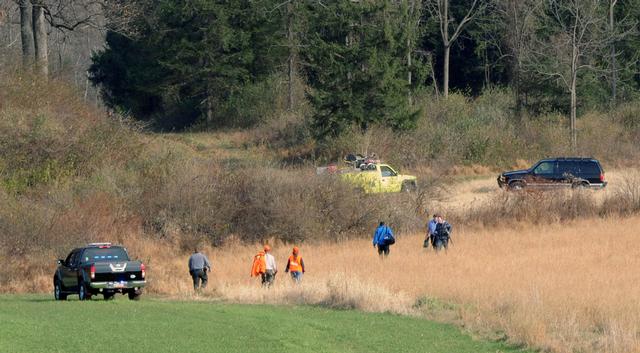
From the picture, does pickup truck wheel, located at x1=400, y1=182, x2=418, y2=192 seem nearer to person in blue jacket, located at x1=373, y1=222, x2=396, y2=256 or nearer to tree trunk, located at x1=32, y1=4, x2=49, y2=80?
person in blue jacket, located at x1=373, y1=222, x2=396, y2=256

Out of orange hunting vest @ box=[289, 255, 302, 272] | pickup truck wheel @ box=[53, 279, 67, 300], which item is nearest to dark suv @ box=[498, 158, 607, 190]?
orange hunting vest @ box=[289, 255, 302, 272]

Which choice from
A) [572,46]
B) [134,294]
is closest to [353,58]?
[572,46]

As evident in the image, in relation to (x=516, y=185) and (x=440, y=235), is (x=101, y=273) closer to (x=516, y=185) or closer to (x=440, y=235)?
(x=440, y=235)

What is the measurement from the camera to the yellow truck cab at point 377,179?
49566 millimetres

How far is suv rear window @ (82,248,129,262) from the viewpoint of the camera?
3058 cm

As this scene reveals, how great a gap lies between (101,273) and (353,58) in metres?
32.2

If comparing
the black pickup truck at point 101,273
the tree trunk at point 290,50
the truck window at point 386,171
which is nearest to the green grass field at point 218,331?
the black pickup truck at point 101,273

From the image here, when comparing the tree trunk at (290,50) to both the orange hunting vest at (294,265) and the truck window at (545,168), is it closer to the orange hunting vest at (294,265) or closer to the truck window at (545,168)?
the truck window at (545,168)

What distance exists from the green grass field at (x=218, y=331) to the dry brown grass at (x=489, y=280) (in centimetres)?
137

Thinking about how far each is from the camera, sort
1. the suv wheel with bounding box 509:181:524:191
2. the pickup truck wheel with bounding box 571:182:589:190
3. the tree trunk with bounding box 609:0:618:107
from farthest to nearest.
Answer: the tree trunk with bounding box 609:0:618:107
the suv wheel with bounding box 509:181:524:191
the pickup truck wheel with bounding box 571:182:589:190

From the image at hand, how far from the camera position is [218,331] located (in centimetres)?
2167

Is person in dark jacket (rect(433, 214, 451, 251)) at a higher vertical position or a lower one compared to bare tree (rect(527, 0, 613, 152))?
lower

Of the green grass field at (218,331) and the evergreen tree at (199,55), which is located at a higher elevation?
the evergreen tree at (199,55)

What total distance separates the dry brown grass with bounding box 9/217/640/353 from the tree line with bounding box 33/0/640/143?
51.4 ft
